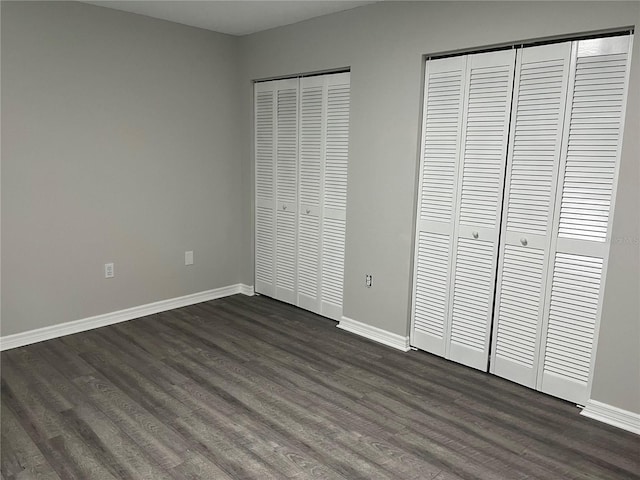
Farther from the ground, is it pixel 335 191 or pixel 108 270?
pixel 335 191

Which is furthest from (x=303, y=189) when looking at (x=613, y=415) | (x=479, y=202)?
(x=613, y=415)

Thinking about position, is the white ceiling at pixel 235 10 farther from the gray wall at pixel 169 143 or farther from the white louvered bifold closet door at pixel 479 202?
the white louvered bifold closet door at pixel 479 202

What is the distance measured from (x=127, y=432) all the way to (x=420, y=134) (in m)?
2.42

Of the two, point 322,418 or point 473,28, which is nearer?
point 322,418

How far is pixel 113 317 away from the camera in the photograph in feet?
12.9

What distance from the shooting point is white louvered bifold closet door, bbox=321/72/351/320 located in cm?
377

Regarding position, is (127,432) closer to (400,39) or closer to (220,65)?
(400,39)

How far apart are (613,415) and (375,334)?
5.16ft

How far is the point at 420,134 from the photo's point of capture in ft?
10.8

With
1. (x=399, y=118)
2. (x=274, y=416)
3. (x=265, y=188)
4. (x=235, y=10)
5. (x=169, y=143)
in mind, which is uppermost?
(x=235, y=10)

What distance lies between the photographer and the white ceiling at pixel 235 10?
11.2 feet

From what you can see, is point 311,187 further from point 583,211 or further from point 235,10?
point 583,211

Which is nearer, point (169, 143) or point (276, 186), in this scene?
point (169, 143)

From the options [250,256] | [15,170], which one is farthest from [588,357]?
[15,170]
